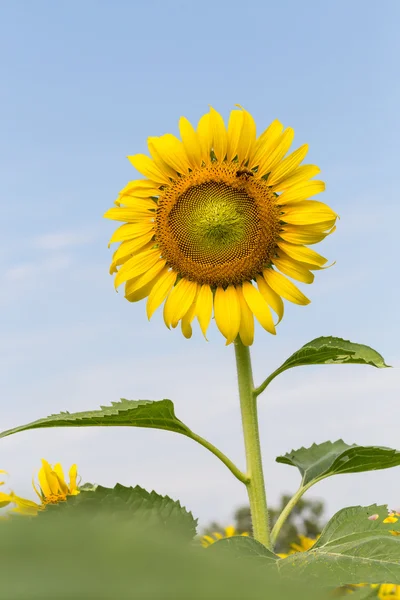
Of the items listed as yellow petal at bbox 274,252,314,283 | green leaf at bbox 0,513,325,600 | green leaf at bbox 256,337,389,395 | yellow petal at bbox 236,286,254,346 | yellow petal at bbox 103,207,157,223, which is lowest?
green leaf at bbox 0,513,325,600

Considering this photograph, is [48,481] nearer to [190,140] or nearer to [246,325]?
[246,325]

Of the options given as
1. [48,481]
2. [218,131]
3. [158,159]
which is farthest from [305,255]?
[48,481]

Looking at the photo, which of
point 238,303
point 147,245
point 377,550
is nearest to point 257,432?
point 238,303

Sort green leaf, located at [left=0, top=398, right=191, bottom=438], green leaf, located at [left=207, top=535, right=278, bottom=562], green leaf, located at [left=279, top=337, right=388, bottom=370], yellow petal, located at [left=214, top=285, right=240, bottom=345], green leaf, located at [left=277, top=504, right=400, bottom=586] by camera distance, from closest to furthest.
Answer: green leaf, located at [left=277, top=504, right=400, bottom=586] → green leaf, located at [left=207, top=535, right=278, bottom=562] → green leaf, located at [left=0, top=398, right=191, bottom=438] → green leaf, located at [left=279, top=337, right=388, bottom=370] → yellow petal, located at [left=214, top=285, right=240, bottom=345]

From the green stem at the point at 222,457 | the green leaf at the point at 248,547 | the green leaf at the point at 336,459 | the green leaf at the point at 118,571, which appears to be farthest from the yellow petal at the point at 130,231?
the green leaf at the point at 118,571

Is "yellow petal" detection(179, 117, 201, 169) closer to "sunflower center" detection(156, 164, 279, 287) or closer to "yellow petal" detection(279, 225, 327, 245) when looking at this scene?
"sunflower center" detection(156, 164, 279, 287)

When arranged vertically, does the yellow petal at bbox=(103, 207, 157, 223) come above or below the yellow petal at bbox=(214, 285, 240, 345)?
above

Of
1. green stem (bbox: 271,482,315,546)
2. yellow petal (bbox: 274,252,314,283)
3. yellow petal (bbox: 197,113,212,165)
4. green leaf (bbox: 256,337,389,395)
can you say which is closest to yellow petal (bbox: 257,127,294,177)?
yellow petal (bbox: 197,113,212,165)
